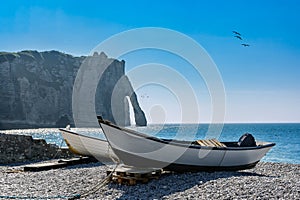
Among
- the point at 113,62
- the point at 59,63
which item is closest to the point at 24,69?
the point at 59,63

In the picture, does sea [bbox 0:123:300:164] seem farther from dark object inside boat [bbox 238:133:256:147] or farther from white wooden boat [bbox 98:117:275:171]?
white wooden boat [bbox 98:117:275:171]

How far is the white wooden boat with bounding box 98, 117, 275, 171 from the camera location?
10.4 metres

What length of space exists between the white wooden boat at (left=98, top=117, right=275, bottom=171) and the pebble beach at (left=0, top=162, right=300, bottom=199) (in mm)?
420

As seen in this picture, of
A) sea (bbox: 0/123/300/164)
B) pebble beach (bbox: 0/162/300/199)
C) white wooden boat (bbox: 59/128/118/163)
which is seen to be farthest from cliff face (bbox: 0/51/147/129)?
pebble beach (bbox: 0/162/300/199)

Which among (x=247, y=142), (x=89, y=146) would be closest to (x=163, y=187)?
(x=247, y=142)

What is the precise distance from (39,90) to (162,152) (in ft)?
354

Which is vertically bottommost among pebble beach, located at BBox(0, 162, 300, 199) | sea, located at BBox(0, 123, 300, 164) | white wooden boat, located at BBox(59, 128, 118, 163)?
sea, located at BBox(0, 123, 300, 164)

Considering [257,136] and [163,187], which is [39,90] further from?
[163,187]

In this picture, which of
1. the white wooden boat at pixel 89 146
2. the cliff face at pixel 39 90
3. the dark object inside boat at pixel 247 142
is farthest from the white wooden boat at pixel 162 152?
the cliff face at pixel 39 90

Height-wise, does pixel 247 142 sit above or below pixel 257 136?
above

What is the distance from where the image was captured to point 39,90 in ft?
365

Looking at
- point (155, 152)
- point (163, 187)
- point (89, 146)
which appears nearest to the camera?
point (163, 187)

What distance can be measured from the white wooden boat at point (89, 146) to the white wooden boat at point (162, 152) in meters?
3.92

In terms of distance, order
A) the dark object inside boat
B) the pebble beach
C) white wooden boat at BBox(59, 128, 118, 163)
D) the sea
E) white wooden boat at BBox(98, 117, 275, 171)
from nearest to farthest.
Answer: the pebble beach
white wooden boat at BBox(98, 117, 275, 171)
the dark object inside boat
white wooden boat at BBox(59, 128, 118, 163)
the sea
